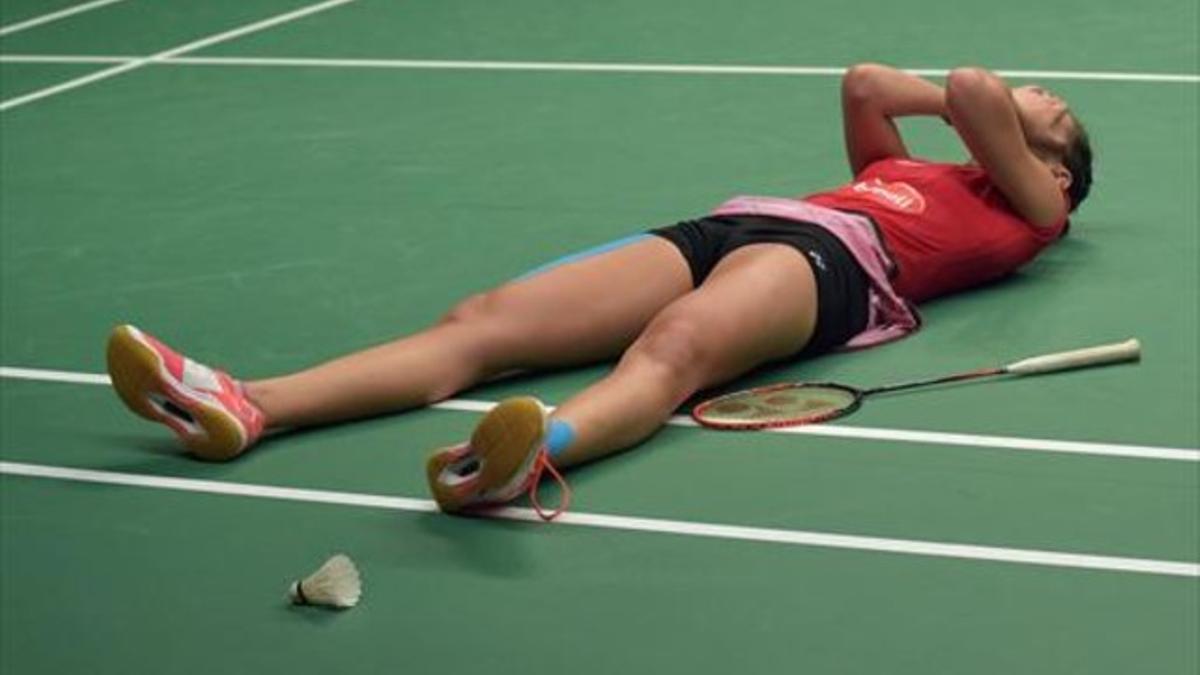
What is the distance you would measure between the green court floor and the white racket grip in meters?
0.03

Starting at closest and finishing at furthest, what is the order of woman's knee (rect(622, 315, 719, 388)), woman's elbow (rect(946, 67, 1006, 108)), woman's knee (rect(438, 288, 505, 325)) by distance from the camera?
woman's knee (rect(622, 315, 719, 388)), woman's knee (rect(438, 288, 505, 325)), woman's elbow (rect(946, 67, 1006, 108))

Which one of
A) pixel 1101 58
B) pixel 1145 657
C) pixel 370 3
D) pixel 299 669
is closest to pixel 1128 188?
pixel 1101 58

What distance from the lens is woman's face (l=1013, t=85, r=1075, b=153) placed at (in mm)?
5109

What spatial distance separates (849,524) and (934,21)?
408 centimetres

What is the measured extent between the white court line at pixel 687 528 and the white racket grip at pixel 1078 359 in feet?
2.64

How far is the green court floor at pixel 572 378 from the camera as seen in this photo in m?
3.68

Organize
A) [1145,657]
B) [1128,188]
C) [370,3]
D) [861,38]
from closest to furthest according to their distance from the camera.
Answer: [1145,657] < [1128,188] < [861,38] < [370,3]

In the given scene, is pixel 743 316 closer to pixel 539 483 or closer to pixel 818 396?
pixel 818 396

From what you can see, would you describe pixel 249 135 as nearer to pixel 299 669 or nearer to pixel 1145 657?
pixel 299 669

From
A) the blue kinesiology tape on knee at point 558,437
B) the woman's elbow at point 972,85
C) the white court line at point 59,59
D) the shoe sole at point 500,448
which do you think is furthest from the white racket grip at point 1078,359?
the white court line at point 59,59

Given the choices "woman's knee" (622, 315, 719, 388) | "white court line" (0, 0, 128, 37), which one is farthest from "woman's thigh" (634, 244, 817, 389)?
"white court line" (0, 0, 128, 37)

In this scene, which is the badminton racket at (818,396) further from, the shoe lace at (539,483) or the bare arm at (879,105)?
the bare arm at (879,105)

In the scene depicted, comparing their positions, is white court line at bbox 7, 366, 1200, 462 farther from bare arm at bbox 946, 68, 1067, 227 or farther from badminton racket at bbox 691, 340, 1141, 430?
bare arm at bbox 946, 68, 1067, 227

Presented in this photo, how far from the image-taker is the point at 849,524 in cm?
398
